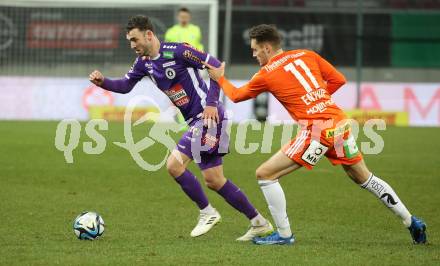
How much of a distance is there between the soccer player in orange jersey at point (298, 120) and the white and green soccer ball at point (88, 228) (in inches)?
54.2

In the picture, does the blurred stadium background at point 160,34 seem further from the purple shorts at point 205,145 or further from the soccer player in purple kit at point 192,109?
the purple shorts at point 205,145

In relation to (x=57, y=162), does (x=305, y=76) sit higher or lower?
higher

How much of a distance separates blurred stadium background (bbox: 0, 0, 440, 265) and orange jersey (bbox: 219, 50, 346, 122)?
113 cm

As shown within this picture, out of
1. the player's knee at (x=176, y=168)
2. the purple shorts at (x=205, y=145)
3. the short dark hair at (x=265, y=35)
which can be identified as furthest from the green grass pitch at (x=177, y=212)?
the short dark hair at (x=265, y=35)

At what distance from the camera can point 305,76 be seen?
759 centimetres

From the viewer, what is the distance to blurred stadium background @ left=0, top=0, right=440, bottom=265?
7352 millimetres

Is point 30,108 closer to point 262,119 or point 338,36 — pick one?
point 262,119

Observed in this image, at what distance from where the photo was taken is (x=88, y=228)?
25.0ft

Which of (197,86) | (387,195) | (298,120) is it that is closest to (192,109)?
(197,86)

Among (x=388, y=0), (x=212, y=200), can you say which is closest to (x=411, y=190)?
(x=212, y=200)

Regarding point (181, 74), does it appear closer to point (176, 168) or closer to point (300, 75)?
point (176, 168)

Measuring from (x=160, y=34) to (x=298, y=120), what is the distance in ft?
50.2

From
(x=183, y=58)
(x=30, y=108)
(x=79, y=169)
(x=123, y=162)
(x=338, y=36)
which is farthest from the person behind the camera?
(x=338, y=36)

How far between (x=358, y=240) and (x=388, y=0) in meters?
22.7
